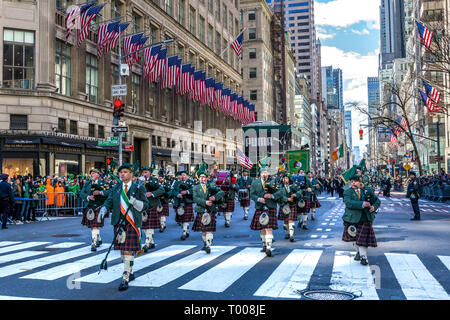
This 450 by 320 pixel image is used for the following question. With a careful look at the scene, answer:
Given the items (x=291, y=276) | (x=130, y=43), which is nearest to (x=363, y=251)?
(x=291, y=276)

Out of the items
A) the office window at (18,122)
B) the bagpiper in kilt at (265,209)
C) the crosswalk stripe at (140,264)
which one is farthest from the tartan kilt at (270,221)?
the office window at (18,122)

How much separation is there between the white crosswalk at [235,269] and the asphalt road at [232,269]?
2 centimetres

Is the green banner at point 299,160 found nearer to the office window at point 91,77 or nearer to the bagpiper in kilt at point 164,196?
the office window at point 91,77

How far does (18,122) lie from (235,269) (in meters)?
21.4

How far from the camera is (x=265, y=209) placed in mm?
10586

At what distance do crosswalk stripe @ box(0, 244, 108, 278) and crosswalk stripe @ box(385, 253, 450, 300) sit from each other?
284 inches

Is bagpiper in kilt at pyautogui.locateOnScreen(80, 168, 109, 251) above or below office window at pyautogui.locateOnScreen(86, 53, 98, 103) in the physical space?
below

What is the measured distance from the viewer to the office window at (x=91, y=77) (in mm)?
31038

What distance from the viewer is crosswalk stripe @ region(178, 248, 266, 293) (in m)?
7.35

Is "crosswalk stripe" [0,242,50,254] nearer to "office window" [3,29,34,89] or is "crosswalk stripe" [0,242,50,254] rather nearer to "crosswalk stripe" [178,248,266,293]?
"crosswalk stripe" [178,248,266,293]

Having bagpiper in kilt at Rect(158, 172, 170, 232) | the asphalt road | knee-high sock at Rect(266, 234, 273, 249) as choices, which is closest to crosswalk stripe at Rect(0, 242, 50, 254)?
the asphalt road
